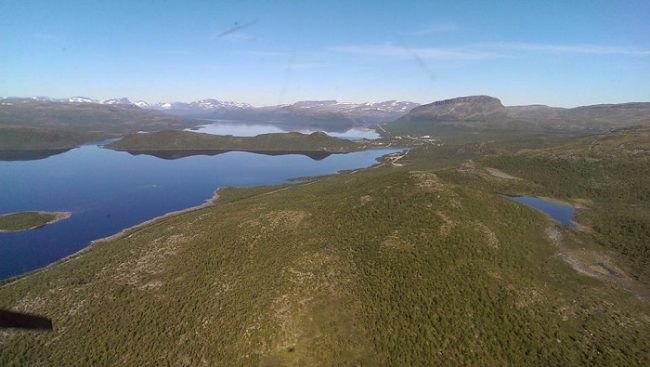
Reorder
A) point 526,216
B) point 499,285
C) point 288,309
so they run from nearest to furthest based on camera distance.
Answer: point 288,309, point 499,285, point 526,216

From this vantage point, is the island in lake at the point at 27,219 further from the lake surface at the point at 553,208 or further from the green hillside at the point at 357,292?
the lake surface at the point at 553,208

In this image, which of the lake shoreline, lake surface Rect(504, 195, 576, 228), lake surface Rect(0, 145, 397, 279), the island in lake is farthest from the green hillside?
the island in lake

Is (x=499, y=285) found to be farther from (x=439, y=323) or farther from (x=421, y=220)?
(x=421, y=220)

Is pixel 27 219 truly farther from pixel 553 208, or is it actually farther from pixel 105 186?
pixel 553 208

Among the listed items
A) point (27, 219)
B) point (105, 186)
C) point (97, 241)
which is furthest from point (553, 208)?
point (105, 186)

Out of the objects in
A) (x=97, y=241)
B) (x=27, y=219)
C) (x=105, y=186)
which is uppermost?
(x=27, y=219)

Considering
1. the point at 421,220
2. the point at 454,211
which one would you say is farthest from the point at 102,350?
the point at 454,211
